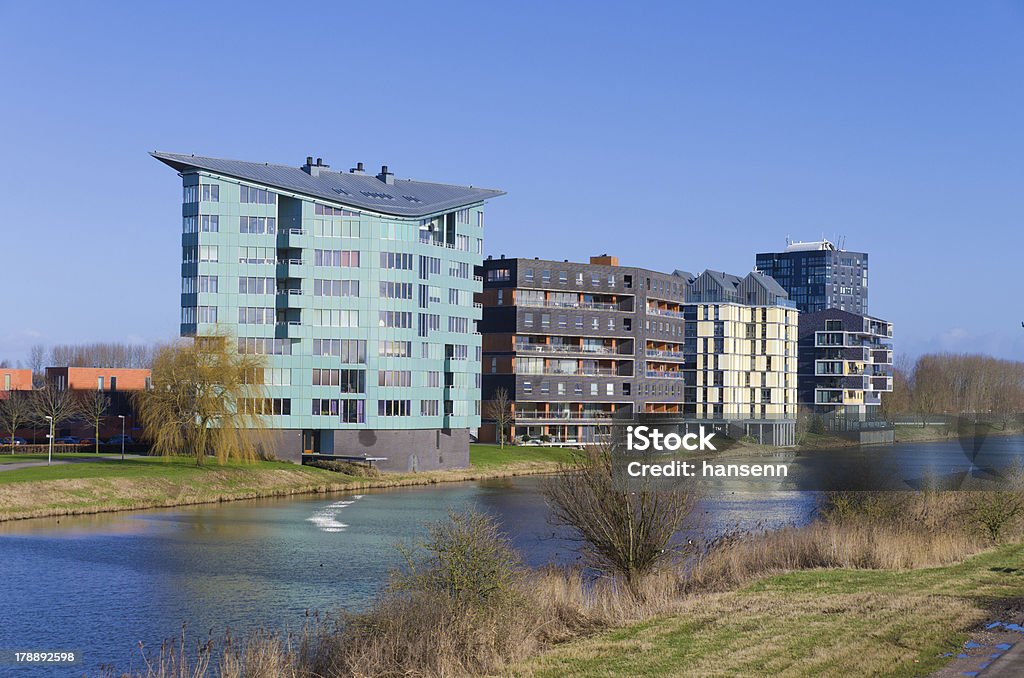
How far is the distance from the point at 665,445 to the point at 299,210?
61.5 metres

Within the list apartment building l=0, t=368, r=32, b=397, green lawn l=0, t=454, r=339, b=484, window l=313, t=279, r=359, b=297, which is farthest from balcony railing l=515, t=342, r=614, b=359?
apartment building l=0, t=368, r=32, b=397

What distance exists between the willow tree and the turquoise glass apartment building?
467 centimetres

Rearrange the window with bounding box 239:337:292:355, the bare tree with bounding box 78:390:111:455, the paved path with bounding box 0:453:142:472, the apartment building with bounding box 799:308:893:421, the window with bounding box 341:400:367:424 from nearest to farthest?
1. the paved path with bounding box 0:453:142:472
2. the window with bounding box 239:337:292:355
3. the window with bounding box 341:400:367:424
4. the bare tree with bounding box 78:390:111:455
5. the apartment building with bounding box 799:308:893:421

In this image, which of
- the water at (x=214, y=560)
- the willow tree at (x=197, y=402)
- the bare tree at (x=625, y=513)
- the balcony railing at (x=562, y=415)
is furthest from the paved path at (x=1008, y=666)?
the balcony railing at (x=562, y=415)

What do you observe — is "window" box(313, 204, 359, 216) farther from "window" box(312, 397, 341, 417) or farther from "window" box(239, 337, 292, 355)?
"window" box(312, 397, 341, 417)

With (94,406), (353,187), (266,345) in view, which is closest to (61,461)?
(266,345)

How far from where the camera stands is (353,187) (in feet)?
328

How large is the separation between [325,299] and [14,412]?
3354 centimetres

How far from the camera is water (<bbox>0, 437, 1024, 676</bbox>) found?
116 ft

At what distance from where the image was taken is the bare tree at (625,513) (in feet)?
110

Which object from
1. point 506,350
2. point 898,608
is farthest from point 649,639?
point 506,350

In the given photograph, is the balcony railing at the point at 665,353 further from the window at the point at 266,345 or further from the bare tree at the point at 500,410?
the window at the point at 266,345

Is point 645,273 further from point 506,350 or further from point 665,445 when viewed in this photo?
point 665,445

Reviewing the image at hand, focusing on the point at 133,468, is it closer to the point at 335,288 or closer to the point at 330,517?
the point at 330,517
